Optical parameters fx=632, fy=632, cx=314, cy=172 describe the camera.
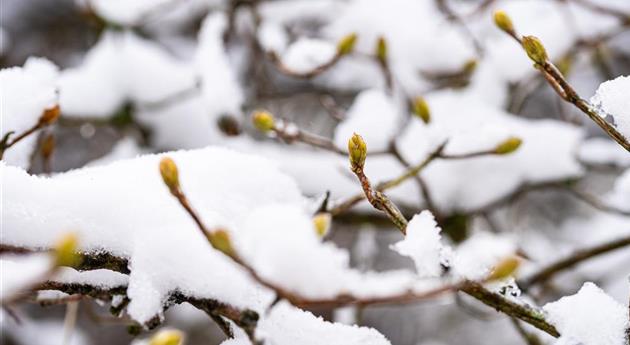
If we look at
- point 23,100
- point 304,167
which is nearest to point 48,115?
point 23,100

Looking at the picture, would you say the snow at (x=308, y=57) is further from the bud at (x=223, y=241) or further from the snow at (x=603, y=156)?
the bud at (x=223, y=241)

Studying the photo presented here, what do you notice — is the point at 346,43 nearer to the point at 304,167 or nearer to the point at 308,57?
the point at 308,57

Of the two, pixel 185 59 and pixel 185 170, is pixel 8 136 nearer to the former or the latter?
pixel 185 170

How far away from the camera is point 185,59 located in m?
2.93

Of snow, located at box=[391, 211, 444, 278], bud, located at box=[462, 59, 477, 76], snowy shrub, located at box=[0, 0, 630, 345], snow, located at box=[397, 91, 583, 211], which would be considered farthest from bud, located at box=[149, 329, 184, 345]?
bud, located at box=[462, 59, 477, 76]

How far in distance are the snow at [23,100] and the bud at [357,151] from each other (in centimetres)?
50

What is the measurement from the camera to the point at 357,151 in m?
0.84

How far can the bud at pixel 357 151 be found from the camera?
2.77ft

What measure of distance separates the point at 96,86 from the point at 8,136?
110 centimetres

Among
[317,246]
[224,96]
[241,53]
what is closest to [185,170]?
[317,246]

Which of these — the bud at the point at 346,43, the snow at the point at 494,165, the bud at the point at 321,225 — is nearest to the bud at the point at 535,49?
the bud at the point at 321,225

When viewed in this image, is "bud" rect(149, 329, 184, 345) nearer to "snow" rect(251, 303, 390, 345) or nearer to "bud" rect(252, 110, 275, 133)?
"snow" rect(251, 303, 390, 345)

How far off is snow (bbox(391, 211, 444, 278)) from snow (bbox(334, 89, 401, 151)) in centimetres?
68

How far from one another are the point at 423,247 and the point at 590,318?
0.82 ft
